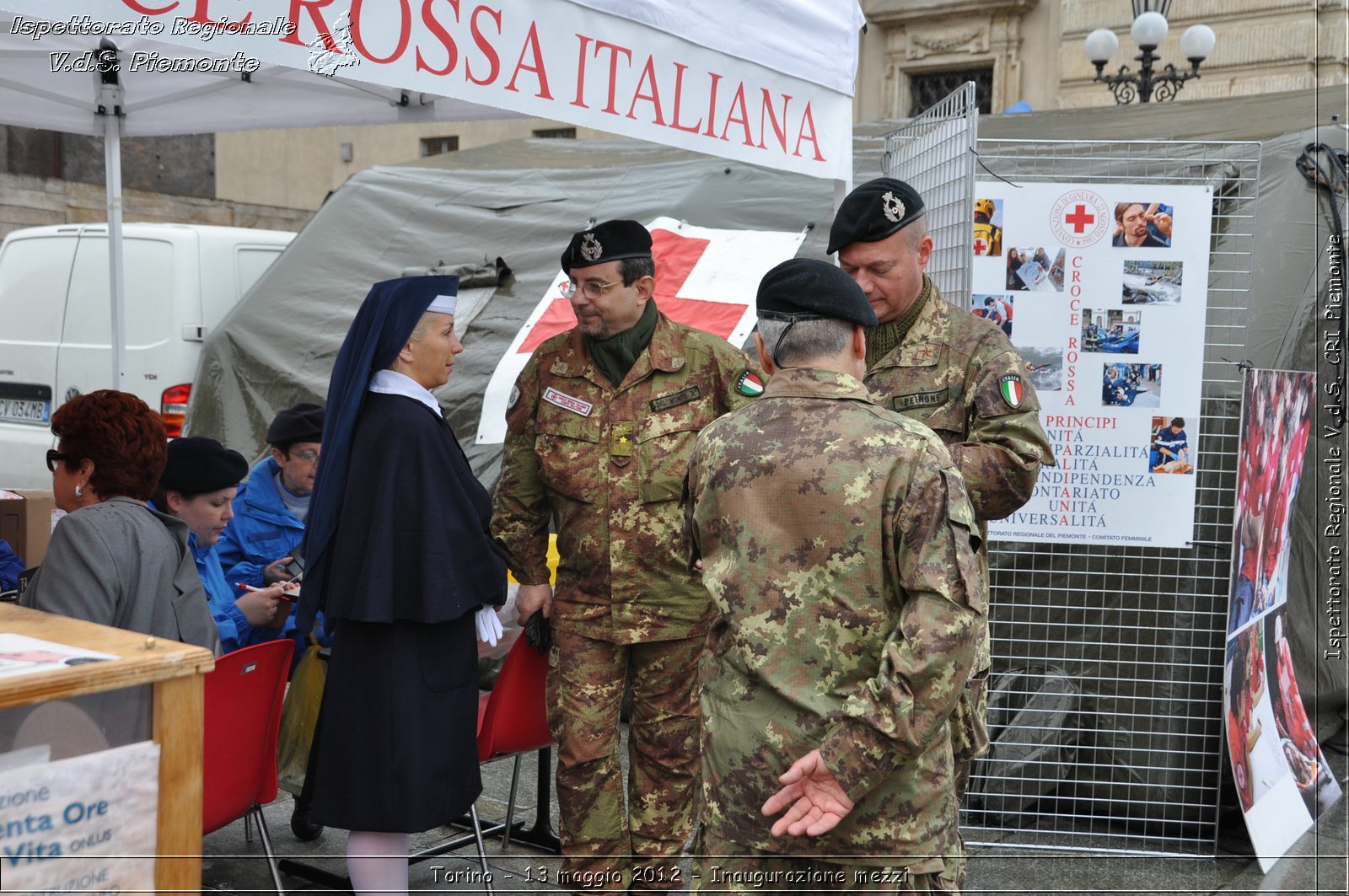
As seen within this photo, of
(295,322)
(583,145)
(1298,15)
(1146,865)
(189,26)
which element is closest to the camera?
(189,26)

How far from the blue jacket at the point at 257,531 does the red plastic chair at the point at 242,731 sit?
1204 millimetres

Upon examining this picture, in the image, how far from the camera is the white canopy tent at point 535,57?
2654mm

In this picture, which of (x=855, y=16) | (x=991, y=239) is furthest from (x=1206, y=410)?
(x=855, y=16)

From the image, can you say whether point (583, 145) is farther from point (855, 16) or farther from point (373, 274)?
point (855, 16)

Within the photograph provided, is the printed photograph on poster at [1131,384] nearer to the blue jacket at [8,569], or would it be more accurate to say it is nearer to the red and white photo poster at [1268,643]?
the red and white photo poster at [1268,643]

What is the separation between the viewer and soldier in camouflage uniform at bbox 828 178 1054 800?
286 centimetres

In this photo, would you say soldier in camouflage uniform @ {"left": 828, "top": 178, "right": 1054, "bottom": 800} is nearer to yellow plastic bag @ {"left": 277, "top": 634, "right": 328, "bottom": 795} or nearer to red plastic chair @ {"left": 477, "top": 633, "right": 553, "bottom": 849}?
red plastic chair @ {"left": 477, "top": 633, "right": 553, "bottom": 849}

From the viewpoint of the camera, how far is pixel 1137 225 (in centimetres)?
420

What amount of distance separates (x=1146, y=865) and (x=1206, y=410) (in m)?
1.65

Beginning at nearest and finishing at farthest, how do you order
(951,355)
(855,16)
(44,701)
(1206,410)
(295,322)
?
1. (44,701)
2. (951,355)
3. (855,16)
4. (1206,410)
5. (295,322)

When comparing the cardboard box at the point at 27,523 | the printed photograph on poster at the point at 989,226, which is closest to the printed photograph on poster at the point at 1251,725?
the printed photograph on poster at the point at 989,226

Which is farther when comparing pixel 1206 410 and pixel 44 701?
pixel 1206 410

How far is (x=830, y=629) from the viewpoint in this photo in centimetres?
215

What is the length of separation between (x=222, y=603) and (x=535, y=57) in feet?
6.39
